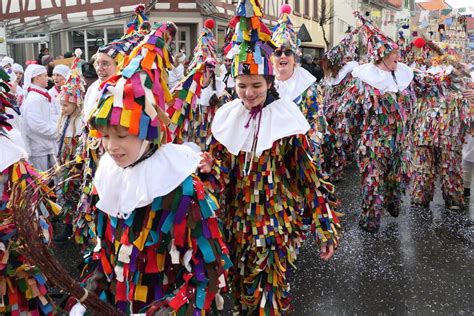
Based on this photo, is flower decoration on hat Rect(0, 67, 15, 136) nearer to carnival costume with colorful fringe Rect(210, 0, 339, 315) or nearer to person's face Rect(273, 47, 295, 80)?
carnival costume with colorful fringe Rect(210, 0, 339, 315)

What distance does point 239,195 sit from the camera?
3270 mm

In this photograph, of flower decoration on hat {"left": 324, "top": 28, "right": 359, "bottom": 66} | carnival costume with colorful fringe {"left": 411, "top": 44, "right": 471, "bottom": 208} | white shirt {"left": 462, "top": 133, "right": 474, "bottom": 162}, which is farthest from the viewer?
flower decoration on hat {"left": 324, "top": 28, "right": 359, "bottom": 66}

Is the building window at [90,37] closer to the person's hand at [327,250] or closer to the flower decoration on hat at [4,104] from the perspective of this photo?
the flower decoration on hat at [4,104]

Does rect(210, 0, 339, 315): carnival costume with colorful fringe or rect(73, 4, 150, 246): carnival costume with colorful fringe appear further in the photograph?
rect(73, 4, 150, 246): carnival costume with colorful fringe

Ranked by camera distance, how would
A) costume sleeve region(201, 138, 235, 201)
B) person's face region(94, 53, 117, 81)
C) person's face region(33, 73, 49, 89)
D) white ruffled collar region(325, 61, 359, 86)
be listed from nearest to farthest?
costume sleeve region(201, 138, 235, 201) → person's face region(94, 53, 117, 81) → person's face region(33, 73, 49, 89) → white ruffled collar region(325, 61, 359, 86)

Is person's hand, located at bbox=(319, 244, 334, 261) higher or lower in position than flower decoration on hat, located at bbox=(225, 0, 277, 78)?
lower

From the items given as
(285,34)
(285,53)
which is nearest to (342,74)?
(285,34)

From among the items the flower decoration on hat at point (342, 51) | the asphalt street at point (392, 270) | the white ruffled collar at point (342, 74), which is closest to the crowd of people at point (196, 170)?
the asphalt street at point (392, 270)

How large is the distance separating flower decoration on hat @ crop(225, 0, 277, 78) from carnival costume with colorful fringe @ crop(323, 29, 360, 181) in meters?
3.02

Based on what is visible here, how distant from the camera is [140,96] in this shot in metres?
2.00

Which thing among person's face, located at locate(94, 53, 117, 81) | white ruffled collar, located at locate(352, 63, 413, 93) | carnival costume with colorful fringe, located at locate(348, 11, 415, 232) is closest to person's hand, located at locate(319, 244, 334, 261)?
person's face, located at locate(94, 53, 117, 81)

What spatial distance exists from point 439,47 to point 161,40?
585 centimetres

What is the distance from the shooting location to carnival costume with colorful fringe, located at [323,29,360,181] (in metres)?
6.09

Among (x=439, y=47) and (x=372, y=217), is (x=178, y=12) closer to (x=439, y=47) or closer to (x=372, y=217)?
(x=439, y=47)
